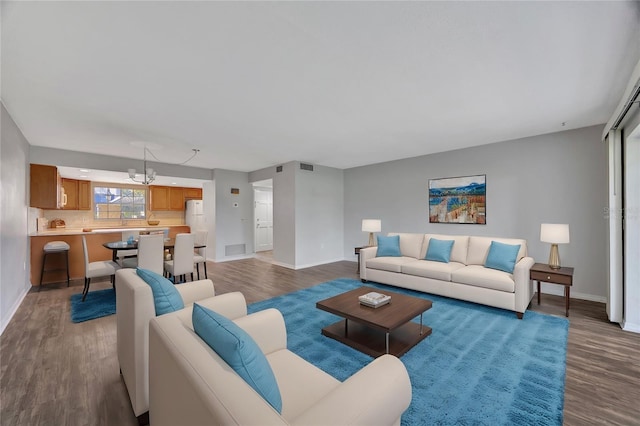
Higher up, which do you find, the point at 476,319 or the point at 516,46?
the point at 516,46

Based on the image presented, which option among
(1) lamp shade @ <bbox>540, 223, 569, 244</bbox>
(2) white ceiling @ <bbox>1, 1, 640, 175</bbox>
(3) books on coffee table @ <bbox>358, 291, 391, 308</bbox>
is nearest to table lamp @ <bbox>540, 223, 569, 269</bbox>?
(1) lamp shade @ <bbox>540, 223, 569, 244</bbox>

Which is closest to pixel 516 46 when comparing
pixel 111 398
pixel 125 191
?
pixel 111 398

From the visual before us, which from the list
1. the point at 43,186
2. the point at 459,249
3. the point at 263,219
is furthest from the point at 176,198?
the point at 459,249

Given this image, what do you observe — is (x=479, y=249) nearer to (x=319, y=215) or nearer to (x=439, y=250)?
(x=439, y=250)

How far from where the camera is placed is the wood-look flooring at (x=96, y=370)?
5.81ft

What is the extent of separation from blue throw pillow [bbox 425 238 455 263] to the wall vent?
503 centimetres

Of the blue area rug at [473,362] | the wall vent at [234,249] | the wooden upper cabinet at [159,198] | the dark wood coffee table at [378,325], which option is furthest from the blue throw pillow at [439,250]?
the wooden upper cabinet at [159,198]

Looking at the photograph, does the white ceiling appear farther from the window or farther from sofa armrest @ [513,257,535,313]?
the window

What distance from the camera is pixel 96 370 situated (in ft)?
7.45

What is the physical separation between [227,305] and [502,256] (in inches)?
147

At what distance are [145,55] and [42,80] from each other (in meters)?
1.24

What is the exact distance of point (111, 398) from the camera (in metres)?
1.94

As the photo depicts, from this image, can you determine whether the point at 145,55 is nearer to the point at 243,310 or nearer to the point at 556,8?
the point at 243,310

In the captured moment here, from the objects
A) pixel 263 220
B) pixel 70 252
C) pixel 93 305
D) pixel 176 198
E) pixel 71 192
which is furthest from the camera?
pixel 263 220
